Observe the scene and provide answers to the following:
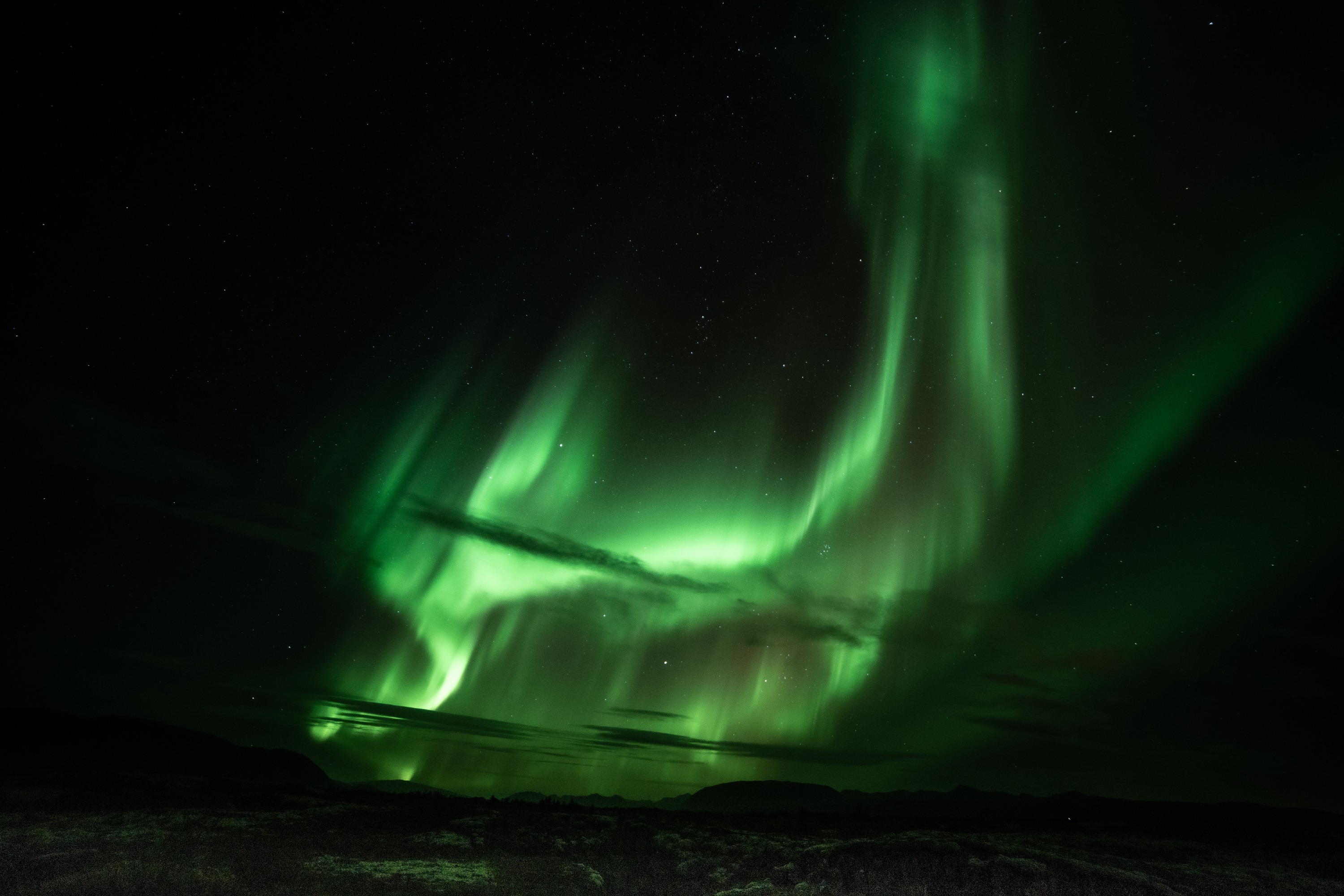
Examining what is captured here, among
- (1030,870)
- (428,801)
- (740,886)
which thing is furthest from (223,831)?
(1030,870)

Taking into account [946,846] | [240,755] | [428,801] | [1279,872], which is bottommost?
[240,755]

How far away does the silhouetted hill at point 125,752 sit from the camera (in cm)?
4519

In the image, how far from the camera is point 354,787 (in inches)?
1945

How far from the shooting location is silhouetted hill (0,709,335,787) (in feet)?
148

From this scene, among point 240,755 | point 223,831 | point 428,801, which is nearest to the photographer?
point 223,831

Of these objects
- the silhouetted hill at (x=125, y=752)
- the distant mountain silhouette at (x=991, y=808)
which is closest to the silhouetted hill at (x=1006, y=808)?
the distant mountain silhouette at (x=991, y=808)

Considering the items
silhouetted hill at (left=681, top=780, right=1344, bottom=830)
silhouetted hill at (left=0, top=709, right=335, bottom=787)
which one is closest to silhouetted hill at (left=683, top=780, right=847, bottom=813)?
silhouetted hill at (left=681, top=780, right=1344, bottom=830)

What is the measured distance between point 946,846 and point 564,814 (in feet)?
61.8

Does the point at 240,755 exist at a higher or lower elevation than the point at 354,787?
lower

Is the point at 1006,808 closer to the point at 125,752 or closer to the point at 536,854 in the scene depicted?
the point at 536,854

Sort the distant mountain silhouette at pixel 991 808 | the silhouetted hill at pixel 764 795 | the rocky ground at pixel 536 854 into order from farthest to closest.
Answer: the silhouetted hill at pixel 764 795
the distant mountain silhouette at pixel 991 808
the rocky ground at pixel 536 854

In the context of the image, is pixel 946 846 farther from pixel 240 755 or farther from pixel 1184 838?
pixel 240 755

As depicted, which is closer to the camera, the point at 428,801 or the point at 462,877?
the point at 462,877

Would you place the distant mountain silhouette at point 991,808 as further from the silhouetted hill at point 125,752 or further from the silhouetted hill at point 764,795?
the silhouetted hill at point 125,752
